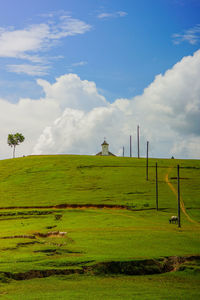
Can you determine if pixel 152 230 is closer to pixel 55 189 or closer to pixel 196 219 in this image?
pixel 196 219

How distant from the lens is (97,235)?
1692 inches

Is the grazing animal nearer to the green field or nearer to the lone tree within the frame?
the green field

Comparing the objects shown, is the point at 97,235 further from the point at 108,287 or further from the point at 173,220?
the point at 108,287

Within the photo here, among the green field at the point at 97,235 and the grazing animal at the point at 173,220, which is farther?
the grazing animal at the point at 173,220

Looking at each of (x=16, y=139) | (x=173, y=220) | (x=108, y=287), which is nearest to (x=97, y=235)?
(x=173, y=220)

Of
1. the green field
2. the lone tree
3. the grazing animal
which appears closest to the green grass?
the green field

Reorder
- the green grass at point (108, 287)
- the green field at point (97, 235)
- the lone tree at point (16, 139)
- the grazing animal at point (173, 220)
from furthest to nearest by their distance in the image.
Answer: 1. the lone tree at point (16, 139)
2. the grazing animal at point (173, 220)
3. the green field at point (97, 235)
4. the green grass at point (108, 287)

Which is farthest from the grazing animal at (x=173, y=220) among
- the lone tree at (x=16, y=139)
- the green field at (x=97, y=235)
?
the lone tree at (x=16, y=139)

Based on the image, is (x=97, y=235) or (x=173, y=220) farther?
(x=173, y=220)

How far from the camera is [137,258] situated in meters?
31.5

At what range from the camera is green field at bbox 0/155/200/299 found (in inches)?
1023

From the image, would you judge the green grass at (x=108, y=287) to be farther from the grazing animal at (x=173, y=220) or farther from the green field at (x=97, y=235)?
the grazing animal at (x=173, y=220)

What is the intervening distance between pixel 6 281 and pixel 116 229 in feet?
Answer: 79.3

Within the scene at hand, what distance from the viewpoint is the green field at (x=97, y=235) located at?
26.0 metres
